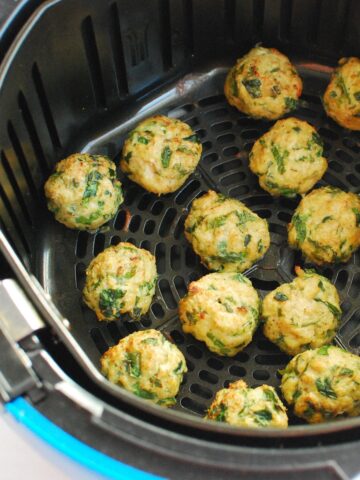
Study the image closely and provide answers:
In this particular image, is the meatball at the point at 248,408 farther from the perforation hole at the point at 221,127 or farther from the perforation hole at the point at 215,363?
the perforation hole at the point at 221,127

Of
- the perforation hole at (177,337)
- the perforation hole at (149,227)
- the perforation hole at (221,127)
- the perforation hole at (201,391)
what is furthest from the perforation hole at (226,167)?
the perforation hole at (201,391)

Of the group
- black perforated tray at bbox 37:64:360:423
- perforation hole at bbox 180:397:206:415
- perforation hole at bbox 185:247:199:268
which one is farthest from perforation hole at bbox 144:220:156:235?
perforation hole at bbox 180:397:206:415

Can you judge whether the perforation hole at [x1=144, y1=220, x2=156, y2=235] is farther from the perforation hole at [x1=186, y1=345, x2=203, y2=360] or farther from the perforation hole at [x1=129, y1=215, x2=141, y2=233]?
the perforation hole at [x1=186, y1=345, x2=203, y2=360]

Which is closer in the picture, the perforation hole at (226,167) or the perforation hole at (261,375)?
the perforation hole at (261,375)

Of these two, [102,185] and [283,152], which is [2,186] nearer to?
[102,185]

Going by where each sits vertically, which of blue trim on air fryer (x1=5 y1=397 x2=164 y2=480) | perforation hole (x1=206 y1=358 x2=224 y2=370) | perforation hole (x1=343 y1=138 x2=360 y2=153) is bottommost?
perforation hole (x1=206 y1=358 x2=224 y2=370)

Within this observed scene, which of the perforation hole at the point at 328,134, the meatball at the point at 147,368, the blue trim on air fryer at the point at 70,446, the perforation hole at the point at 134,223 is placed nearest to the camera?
the blue trim on air fryer at the point at 70,446

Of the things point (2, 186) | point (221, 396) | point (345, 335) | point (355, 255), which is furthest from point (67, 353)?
point (355, 255)
